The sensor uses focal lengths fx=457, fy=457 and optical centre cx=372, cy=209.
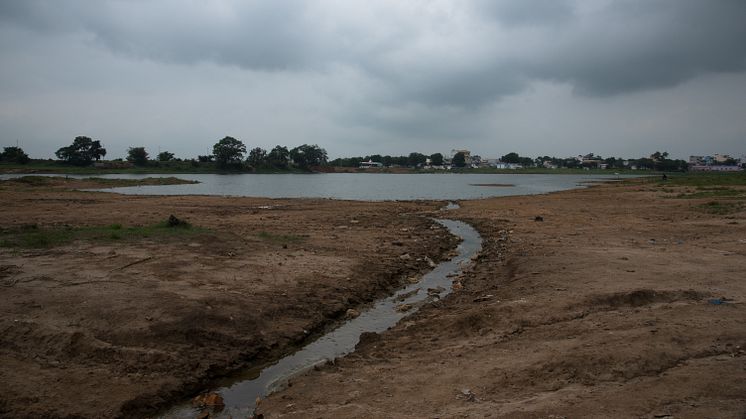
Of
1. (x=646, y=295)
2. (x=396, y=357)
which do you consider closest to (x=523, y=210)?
(x=646, y=295)

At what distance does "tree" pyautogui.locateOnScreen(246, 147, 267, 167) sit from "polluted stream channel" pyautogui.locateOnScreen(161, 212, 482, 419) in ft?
435

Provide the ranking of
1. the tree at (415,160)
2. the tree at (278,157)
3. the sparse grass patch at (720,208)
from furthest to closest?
the tree at (415,160), the tree at (278,157), the sparse grass patch at (720,208)

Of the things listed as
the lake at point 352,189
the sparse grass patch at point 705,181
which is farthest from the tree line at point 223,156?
the sparse grass patch at point 705,181

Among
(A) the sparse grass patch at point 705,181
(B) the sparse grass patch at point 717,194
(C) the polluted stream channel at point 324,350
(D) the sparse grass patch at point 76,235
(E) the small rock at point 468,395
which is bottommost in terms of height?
(C) the polluted stream channel at point 324,350

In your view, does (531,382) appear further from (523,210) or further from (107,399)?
(523,210)

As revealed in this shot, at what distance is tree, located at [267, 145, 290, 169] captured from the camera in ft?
479

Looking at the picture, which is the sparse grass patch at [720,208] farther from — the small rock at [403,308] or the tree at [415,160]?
the tree at [415,160]

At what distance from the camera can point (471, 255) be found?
1758cm

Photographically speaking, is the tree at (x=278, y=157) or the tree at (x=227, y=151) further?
the tree at (x=278, y=157)

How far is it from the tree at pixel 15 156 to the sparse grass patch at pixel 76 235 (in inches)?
4755

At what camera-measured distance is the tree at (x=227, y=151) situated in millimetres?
126500

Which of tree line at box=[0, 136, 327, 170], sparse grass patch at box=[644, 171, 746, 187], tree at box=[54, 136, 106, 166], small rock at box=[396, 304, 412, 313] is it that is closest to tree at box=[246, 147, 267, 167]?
tree line at box=[0, 136, 327, 170]

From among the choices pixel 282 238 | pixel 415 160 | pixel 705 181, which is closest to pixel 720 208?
pixel 282 238

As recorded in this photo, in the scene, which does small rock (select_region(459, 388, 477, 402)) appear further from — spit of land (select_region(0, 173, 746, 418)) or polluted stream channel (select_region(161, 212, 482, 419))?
polluted stream channel (select_region(161, 212, 482, 419))
